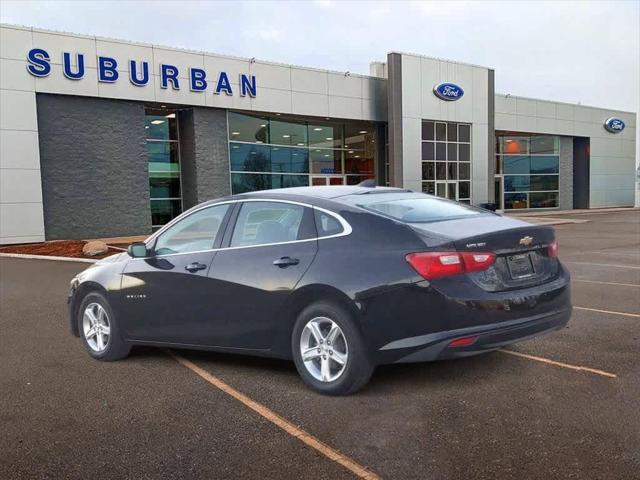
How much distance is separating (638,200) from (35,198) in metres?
44.5

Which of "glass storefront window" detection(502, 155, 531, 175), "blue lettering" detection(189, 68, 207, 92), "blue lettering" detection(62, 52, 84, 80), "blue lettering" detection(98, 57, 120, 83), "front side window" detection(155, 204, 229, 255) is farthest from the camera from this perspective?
"glass storefront window" detection(502, 155, 531, 175)

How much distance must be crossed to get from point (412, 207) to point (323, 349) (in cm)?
139

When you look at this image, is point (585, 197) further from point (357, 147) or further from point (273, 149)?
point (273, 149)

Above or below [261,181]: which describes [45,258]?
below

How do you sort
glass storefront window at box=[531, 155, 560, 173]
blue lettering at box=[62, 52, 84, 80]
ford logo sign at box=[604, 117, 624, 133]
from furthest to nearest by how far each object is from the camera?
ford logo sign at box=[604, 117, 624, 133] → glass storefront window at box=[531, 155, 560, 173] → blue lettering at box=[62, 52, 84, 80]

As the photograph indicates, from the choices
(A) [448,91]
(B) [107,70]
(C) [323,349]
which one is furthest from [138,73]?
(C) [323,349]

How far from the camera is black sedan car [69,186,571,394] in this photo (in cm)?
411

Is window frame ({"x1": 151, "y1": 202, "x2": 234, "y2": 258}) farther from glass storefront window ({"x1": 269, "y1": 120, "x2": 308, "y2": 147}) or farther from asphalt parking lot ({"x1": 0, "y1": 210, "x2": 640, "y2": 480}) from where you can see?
glass storefront window ({"x1": 269, "y1": 120, "x2": 308, "y2": 147})

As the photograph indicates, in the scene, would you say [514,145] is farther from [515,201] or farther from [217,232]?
[217,232]

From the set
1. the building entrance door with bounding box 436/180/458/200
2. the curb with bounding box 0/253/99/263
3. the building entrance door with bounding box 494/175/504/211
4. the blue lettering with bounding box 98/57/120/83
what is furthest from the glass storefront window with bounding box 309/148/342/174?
the curb with bounding box 0/253/99/263

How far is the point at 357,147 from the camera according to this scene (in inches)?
1270

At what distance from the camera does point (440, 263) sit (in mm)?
4090

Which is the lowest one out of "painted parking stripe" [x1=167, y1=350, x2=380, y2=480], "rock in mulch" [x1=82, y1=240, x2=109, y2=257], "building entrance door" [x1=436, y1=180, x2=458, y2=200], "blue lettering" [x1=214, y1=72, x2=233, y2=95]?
"painted parking stripe" [x1=167, y1=350, x2=380, y2=480]

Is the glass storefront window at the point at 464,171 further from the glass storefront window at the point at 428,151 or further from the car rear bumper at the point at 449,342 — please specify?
the car rear bumper at the point at 449,342
